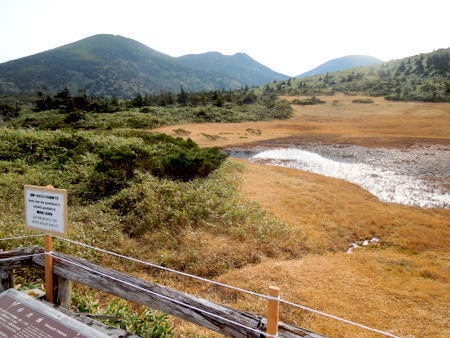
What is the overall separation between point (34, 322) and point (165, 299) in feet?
4.97

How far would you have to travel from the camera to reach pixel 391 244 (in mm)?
10625

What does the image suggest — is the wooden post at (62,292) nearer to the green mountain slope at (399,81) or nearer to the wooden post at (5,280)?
the wooden post at (5,280)

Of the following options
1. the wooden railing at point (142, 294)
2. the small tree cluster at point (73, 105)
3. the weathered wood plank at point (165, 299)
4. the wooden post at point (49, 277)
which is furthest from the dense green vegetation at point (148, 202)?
the small tree cluster at point (73, 105)

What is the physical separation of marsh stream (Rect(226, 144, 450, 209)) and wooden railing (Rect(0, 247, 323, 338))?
1451cm

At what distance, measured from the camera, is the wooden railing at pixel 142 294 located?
9.96 ft

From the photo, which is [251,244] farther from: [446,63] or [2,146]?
[446,63]

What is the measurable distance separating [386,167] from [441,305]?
54.1ft

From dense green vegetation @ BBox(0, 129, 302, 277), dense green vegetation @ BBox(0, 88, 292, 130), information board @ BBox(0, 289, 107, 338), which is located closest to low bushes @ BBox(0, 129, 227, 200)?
dense green vegetation @ BBox(0, 129, 302, 277)

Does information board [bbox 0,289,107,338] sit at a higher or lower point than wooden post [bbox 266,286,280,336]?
lower

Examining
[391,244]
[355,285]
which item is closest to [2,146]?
[355,285]

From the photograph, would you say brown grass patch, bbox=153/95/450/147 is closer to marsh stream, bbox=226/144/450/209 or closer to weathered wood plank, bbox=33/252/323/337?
marsh stream, bbox=226/144/450/209

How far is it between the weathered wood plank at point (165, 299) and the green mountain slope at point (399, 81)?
5974cm

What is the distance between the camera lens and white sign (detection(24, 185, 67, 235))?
4.01m

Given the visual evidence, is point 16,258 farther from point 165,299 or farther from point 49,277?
point 165,299
